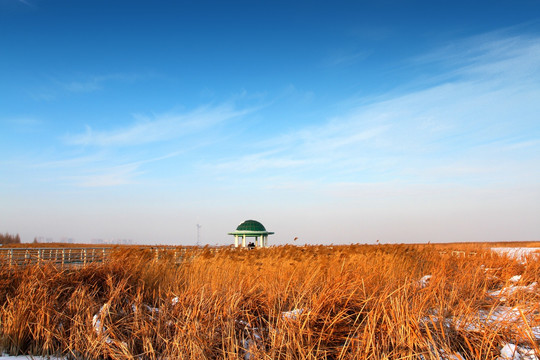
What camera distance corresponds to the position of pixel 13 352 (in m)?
4.38

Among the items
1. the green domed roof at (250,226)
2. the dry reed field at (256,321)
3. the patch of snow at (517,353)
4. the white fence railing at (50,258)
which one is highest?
the green domed roof at (250,226)

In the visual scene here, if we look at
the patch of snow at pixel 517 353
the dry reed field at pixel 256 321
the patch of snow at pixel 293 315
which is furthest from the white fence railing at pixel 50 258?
the patch of snow at pixel 517 353

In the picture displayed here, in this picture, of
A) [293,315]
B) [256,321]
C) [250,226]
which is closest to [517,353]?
[293,315]

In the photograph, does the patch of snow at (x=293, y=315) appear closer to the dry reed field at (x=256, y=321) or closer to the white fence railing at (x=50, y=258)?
the dry reed field at (x=256, y=321)

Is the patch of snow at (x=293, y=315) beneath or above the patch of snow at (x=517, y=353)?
above

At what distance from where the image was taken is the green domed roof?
35031 mm

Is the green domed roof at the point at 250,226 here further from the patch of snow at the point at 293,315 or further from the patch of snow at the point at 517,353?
the patch of snow at the point at 517,353

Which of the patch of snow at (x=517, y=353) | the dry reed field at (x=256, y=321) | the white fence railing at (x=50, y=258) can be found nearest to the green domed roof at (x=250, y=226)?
the white fence railing at (x=50, y=258)

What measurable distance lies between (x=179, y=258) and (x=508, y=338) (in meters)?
7.31

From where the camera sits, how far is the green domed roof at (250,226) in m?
35.0

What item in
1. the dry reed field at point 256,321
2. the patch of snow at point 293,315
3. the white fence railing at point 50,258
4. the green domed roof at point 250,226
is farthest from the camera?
the green domed roof at point 250,226

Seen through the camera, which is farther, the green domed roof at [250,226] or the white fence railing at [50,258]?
the green domed roof at [250,226]

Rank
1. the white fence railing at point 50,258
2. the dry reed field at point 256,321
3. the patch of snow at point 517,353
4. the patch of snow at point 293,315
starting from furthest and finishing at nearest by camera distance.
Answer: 1. the white fence railing at point 50,258
2. the patch of snow at point 293,315
3. the dry reed field at point 256,321
4. the patch of snow at point 517,353

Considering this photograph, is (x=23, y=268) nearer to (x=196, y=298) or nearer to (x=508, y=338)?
(x=196, y=298)
